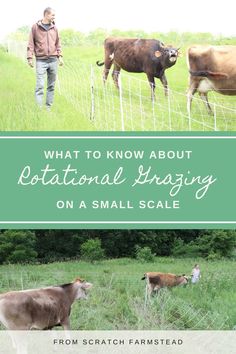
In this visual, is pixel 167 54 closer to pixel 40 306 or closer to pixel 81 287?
pixel 81 287

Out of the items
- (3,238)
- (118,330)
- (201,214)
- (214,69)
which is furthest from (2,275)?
(214,69)

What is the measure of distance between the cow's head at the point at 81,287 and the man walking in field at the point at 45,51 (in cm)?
131

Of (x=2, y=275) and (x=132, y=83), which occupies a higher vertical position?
(x=132, y=83)

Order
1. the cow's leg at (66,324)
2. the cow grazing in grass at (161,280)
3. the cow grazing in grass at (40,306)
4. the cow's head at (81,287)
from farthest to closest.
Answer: the cow grazing in grass at (161,280)
the cow's head at (81,287)
the cow's leg at (66,324)
the cow grazing in grass at (40,306)

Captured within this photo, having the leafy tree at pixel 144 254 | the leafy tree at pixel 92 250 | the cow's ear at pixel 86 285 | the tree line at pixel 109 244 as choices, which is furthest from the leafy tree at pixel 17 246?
the leafy tree at pixel 144 254

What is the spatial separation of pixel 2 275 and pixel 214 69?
2.21 metres

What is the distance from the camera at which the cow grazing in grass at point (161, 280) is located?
5477mm

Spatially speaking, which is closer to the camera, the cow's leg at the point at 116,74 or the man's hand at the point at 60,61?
the man's hand at the point at 60,61

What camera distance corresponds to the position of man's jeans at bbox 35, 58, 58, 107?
18.4ft

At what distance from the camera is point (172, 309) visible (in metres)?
5.36

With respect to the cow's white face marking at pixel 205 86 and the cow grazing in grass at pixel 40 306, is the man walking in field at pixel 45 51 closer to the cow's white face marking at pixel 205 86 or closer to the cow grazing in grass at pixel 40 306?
the cow's white face marking at pixel 205 86

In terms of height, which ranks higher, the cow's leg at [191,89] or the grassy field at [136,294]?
the cow's leg at [191,89]
